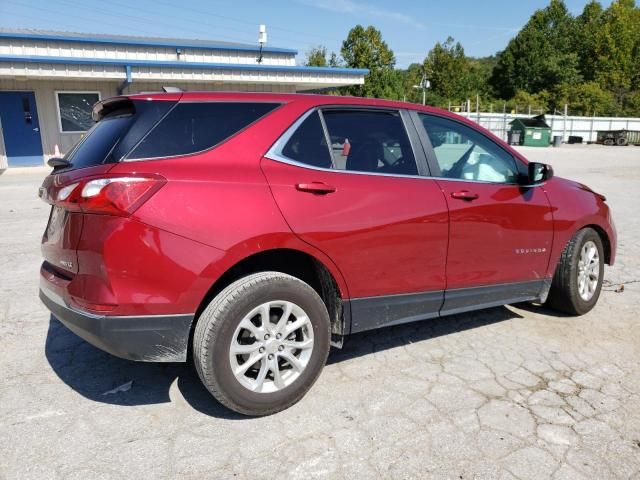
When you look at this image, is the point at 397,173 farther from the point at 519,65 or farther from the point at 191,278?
the point at 519,65

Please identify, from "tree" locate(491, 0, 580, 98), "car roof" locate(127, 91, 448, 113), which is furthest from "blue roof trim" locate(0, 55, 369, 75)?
"tree" locate(491, 0, 580, 98)

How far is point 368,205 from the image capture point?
3012 millimetres

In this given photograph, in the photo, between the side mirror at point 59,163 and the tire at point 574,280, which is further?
the tire at point 574,280

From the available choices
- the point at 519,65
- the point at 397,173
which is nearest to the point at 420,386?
the point at 397,173

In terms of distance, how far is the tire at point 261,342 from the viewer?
2576mm

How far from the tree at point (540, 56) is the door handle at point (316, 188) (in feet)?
242

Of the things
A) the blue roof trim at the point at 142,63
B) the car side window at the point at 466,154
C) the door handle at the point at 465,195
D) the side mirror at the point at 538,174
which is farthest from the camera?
the blue roof trim at the point at 142,63

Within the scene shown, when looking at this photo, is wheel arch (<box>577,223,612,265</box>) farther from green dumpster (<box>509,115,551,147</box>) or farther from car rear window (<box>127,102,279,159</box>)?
green dumpster (<box>509,115,551,147</box>)

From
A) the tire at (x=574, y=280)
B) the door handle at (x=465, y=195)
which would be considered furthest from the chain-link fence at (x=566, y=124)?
the door handle at (x=465, y=195)

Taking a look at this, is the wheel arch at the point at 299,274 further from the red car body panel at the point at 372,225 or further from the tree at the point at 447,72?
the tree at the point at 447,72

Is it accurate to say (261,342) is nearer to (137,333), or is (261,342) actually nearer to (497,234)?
(137,333)

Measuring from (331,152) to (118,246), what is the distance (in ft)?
4.34

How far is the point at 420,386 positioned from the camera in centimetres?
316

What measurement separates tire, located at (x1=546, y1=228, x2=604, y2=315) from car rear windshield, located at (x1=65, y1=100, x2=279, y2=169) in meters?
2.75
